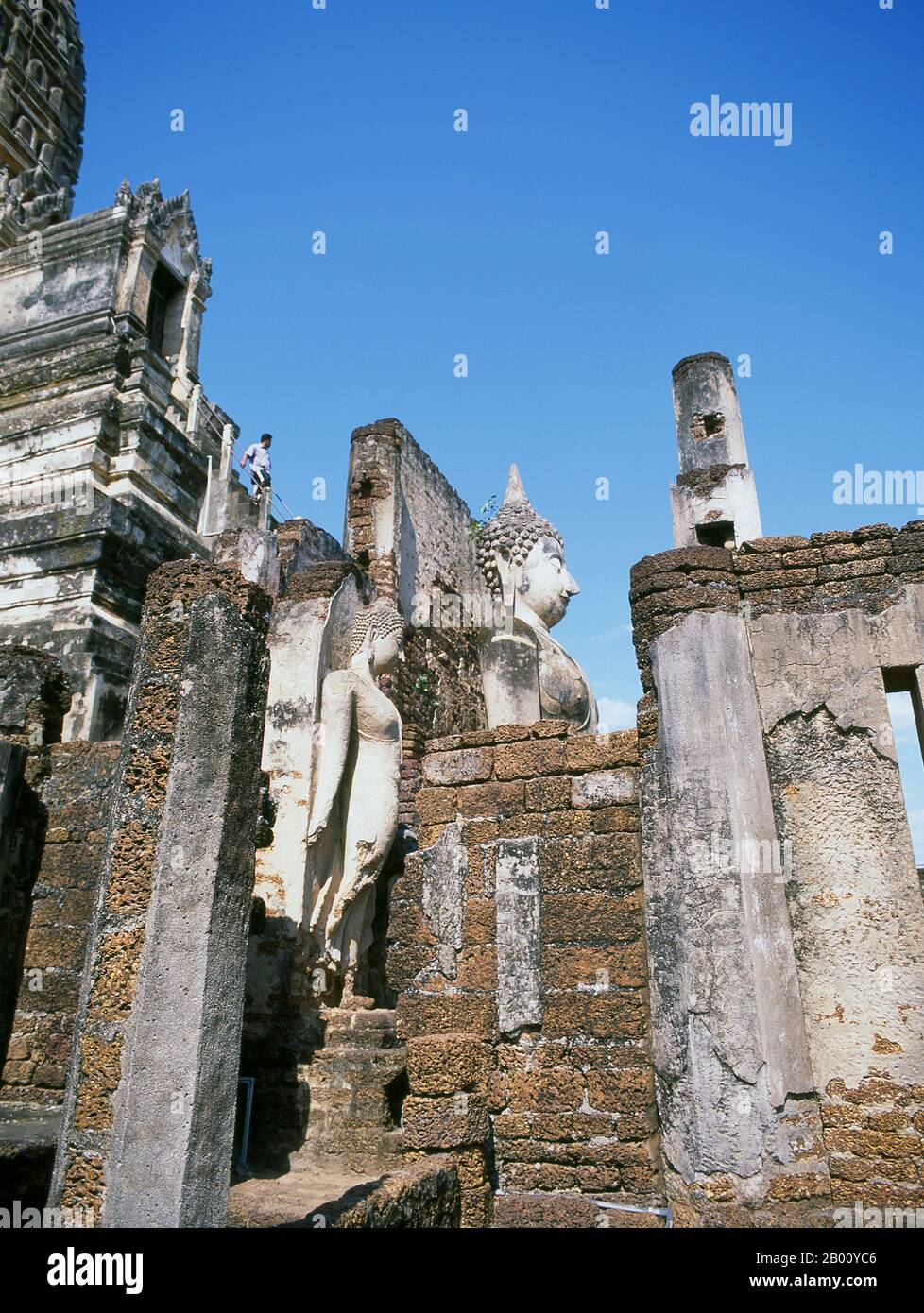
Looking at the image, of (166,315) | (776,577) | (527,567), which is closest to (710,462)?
(527,567)

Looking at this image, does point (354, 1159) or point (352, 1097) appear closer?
point (354, 1159)

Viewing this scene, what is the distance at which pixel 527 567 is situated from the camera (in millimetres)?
7527

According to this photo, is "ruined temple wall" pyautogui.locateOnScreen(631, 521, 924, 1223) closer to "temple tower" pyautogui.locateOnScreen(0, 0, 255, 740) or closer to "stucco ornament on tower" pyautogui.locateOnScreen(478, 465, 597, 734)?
"stucco ornament on tower" pyautogui.locateOnScreen(478, 465, 597, 734)

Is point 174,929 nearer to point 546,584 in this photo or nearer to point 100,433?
point 546,584

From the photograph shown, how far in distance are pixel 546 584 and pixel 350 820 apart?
2440 millimetres

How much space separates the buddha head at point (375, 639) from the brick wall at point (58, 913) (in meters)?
1.74

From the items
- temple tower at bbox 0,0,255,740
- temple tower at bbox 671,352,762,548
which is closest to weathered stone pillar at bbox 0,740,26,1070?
temple tower at bbox 0,0,255,740

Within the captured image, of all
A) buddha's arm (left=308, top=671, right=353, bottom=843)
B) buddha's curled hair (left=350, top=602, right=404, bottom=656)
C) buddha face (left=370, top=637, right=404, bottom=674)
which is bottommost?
buddha's arm (left=308, top=671, right=353, bottom=843)

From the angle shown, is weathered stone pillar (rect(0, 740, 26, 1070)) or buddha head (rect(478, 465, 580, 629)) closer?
weathered stone pillar (rect(0, 740, 26, 1070))

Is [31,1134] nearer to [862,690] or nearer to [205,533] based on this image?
[862,690]

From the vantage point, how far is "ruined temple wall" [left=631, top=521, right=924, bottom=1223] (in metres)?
4.31

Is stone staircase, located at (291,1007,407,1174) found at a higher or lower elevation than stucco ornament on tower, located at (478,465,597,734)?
lower

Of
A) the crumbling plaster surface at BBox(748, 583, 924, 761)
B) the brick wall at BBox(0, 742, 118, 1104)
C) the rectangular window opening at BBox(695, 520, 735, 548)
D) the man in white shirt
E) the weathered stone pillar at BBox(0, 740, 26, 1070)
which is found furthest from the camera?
the man in white shirt

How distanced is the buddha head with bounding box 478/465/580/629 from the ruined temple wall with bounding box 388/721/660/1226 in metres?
1.94
